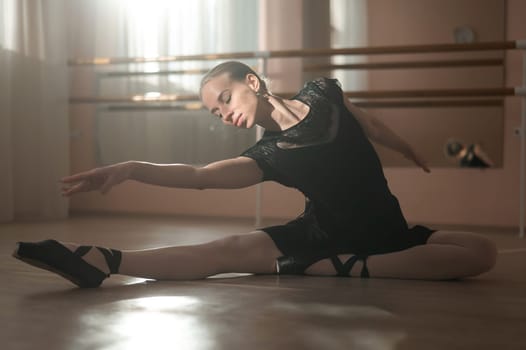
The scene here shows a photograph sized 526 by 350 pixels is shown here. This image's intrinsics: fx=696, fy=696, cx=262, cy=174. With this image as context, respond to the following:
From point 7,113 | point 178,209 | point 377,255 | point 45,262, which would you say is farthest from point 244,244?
point 178,209

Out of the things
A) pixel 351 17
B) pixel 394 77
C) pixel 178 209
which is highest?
pixel 351 17

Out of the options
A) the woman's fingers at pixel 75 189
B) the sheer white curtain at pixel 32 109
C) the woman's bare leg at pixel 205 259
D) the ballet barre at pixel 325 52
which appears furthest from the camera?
the sheer white curtain at pixel 32 109

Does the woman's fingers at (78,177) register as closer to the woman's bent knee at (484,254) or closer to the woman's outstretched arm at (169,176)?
the woman's outstretched arm at (169,176)

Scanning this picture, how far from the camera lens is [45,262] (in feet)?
4.17

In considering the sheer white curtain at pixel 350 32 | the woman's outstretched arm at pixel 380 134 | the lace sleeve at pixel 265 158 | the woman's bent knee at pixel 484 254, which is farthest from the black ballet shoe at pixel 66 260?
the sheer white curtain at pixel 350 32

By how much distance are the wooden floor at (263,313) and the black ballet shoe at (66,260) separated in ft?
0.09

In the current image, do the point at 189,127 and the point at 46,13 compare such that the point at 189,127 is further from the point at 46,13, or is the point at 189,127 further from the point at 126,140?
the point at 46,13

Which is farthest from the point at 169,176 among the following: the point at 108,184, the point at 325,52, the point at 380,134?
the point at 325,52

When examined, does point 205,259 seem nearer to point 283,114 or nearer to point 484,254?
point 283,114

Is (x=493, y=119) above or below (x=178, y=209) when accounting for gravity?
above

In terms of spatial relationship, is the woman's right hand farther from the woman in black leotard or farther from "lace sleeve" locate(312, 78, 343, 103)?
"lace sleeve" locate(312, 78, 343, 103)

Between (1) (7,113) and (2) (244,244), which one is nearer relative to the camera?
(2) (244,244)

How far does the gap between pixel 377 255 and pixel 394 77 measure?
2.00 meters

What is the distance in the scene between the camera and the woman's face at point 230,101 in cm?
147
